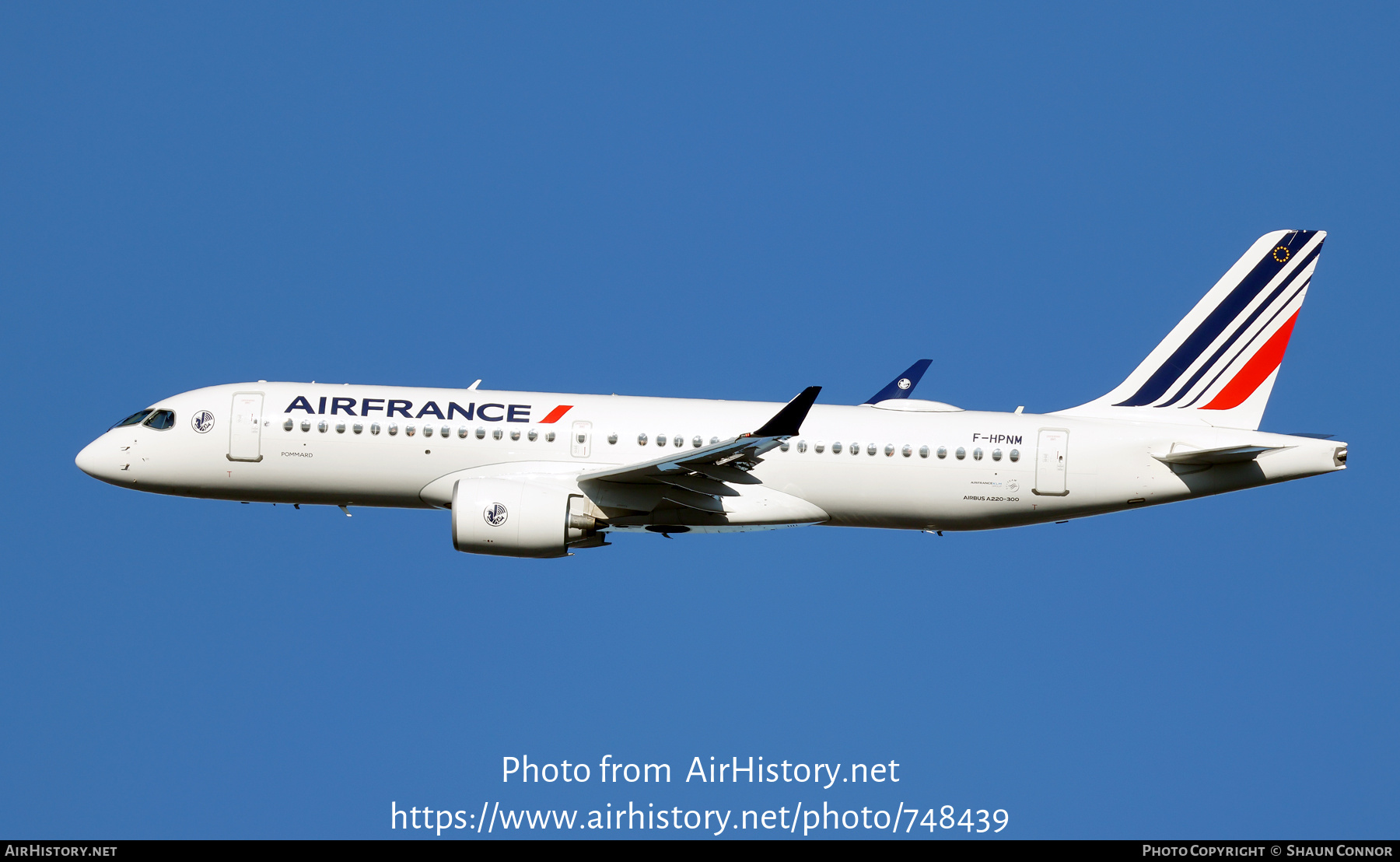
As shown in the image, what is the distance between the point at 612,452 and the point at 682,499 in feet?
7.03

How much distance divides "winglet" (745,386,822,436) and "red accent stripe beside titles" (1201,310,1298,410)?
1230 centimetres

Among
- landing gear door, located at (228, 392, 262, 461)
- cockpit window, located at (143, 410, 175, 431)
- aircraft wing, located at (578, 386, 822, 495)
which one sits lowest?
aircraft wing, located at (578, 386, 822, 495)

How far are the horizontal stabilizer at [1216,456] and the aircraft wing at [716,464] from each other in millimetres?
9413

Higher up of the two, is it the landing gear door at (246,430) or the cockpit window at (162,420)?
the cockpit window at (162,420)

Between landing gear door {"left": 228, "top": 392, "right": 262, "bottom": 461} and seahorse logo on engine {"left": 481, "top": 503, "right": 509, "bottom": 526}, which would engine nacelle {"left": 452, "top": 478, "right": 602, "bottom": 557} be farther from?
landing gear door {"left": 228, "top": 392, "right": 262, "bottom": 461}

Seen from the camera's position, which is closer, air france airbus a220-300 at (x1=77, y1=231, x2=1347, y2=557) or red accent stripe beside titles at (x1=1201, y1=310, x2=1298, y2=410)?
air france airbus a220-300 at (x1=77, y1=231, x2=1347, y2=557)

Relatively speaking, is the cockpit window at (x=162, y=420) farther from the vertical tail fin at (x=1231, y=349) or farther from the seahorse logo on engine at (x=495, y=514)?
the vertical tail fin at (x=1231, y=349)

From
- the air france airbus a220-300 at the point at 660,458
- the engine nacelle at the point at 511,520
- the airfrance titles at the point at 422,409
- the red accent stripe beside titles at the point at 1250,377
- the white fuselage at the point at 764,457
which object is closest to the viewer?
the engine nacelle at the point at 511,520

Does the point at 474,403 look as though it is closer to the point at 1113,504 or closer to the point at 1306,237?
the point at 1113,504

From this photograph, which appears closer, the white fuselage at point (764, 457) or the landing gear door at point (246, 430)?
the white fuselage at point (764, 457)

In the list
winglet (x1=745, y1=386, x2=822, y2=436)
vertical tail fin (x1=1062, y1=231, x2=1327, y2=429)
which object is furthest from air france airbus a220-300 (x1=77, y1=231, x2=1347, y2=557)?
winglet (x1=745, y1=386, x2=822, y2=436)

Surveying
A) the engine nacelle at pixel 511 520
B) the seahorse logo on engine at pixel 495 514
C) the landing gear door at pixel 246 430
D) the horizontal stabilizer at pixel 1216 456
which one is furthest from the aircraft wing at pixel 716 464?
the horizontal stabilizer at pixel 1216 456

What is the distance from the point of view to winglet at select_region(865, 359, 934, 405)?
1628 inches

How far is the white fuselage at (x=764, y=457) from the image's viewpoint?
38.6m
